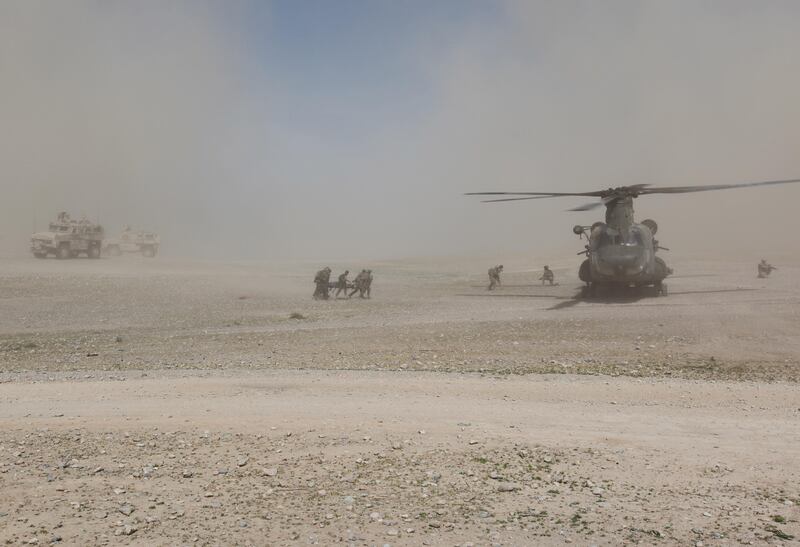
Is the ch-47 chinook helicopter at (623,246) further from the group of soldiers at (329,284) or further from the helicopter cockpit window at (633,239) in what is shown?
the group of soldiers at (329,284)

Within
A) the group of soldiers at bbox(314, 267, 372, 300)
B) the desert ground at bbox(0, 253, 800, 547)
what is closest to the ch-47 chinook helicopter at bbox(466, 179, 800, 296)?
the desert ground at bbox(0, 253, 800, 547)

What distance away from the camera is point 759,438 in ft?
21.9

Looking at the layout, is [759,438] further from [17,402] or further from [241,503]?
[17,402]

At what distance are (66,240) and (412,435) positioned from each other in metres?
35.2

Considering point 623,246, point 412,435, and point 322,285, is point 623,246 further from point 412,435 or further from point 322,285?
point 412,435

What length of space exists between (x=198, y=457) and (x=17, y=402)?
3.40m

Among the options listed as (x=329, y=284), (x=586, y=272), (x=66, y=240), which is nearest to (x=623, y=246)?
(x=586, y=272)

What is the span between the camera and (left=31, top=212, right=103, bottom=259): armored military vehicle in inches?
1455

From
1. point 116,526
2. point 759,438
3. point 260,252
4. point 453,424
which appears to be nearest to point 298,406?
point 453,424

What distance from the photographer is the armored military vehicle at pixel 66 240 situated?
121 feet

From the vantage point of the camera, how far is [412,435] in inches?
267

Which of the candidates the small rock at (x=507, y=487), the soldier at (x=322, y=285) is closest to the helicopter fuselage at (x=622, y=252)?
the soldier at (x=322, y=285)

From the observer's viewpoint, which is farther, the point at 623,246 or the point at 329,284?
the point at 329,284

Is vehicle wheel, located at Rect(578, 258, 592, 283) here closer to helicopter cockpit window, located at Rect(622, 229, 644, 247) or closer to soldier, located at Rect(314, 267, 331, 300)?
helicopter cockpit window, located at Rect(622, 229, 644, 247)
